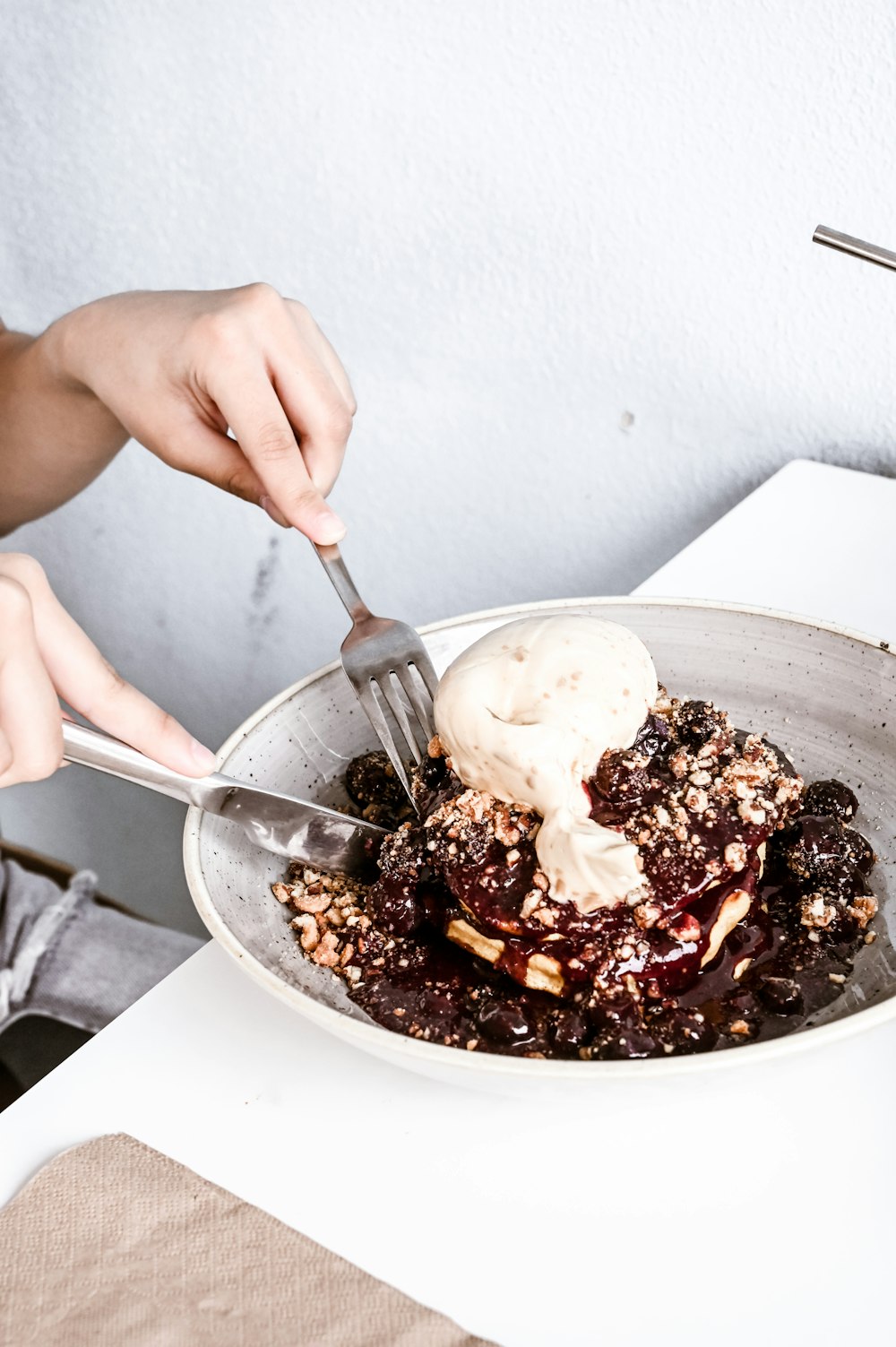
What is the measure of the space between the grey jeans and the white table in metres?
0.80

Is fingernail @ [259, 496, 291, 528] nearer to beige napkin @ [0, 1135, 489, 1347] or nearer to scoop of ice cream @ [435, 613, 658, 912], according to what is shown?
scoop of ice cream @ [435, 613, 658, 912]

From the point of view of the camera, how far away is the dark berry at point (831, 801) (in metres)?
0.84

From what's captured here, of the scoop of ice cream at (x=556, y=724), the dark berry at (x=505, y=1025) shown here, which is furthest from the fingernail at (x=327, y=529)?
the dark berry at (x=505, y=1025)

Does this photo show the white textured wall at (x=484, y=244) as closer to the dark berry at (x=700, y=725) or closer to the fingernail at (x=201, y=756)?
the dark berry at (x=700, y=725)

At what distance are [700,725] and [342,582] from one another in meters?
0.34

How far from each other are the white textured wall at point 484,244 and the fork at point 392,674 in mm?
757

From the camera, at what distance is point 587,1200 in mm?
669

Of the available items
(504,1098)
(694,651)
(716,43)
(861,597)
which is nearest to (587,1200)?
(504,1098)

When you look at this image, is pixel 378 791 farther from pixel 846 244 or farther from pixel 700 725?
pixel 846 244

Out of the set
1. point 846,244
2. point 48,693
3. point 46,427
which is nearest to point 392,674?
point 48,693

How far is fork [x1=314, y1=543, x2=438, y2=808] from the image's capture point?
0.92 m

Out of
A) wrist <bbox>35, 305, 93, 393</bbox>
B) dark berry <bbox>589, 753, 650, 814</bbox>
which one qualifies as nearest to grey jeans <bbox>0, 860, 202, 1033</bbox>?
wrist <bbox>35, 305, 93, 393</bbox>

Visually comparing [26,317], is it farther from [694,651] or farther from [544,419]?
[694,651]

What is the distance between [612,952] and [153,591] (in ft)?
5.40
